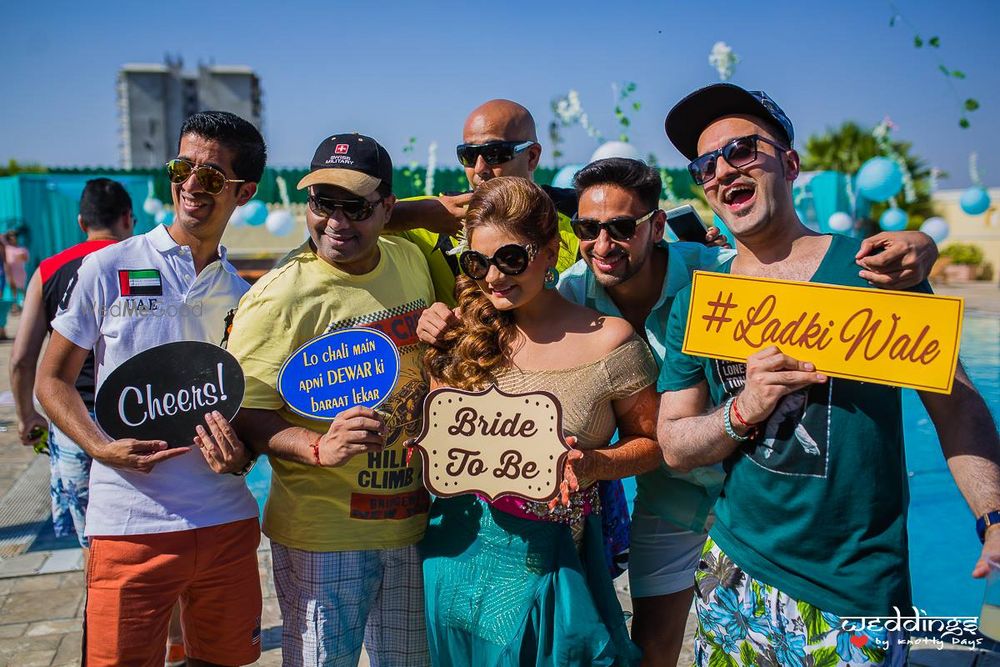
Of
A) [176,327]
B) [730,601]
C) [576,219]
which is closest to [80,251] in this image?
[176,327]

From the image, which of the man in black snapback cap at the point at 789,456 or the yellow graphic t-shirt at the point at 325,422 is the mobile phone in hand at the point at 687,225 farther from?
the yellow graphic t-shirt at the point at 325,422

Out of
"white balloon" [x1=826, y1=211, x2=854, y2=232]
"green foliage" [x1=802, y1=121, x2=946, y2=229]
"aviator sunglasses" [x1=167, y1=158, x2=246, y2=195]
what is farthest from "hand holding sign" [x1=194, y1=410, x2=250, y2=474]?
"green foliage" [x1=802, y1=121, x2=946, y2=229]

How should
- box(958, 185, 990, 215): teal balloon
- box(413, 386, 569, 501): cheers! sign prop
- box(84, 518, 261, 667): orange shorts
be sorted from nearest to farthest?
box(413, 386, 569, 501): cheers! sign prop → box(84, 518, 261, 667): orange shorts → box(958, 185, 990, 215): teal balloon

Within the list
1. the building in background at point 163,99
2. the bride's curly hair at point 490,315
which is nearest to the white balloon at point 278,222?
the bride's curly hair at point 490,315

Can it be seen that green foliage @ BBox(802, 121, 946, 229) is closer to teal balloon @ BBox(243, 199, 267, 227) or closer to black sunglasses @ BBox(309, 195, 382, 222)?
teal balloon @ BBox(243, 199, 267, 227)

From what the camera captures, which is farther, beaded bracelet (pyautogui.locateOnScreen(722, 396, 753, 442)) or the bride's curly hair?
the bride's curly hair

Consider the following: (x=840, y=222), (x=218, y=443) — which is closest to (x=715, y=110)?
(x=218, y=443)

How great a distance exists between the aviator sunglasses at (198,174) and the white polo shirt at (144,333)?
8.9 inches

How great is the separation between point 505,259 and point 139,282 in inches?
46.8

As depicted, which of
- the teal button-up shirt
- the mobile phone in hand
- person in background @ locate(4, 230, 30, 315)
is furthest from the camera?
person in background @ locate(4, 230, 30, 315)

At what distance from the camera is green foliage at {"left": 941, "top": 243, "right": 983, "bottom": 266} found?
28.9m

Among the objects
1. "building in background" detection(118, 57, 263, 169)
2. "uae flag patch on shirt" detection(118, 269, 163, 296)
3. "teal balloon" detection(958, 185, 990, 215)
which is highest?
"building in background" detection(118, 57, 263, 169)

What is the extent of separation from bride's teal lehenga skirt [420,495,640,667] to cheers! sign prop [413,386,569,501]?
0.62 feet

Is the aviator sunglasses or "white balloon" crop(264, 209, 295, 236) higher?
the aviator sunglasses
